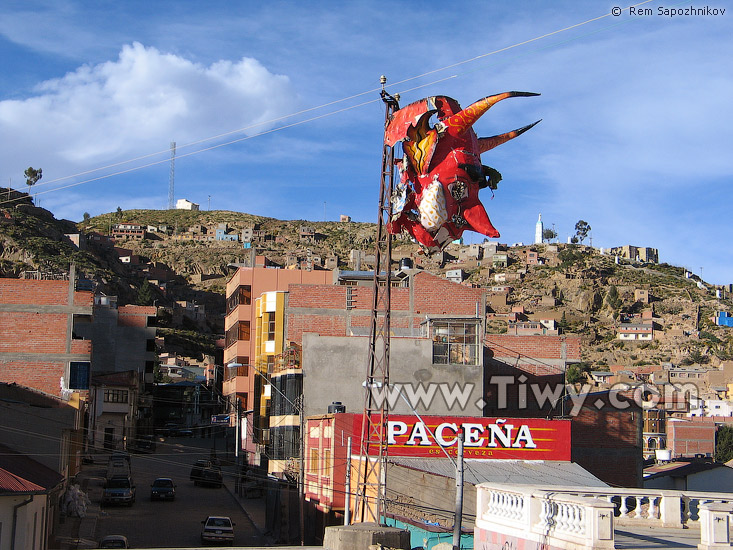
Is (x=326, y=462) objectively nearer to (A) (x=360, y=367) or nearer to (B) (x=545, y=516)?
(A) (x=360, y=367)

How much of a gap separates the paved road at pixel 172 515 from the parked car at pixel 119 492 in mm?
430

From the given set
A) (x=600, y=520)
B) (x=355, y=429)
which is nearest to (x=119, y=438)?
(x=355, y=429)

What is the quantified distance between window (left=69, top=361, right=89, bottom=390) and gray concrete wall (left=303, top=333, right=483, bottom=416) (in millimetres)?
12559

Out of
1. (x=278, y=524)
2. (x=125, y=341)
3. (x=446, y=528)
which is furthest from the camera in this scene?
(x=125, y=341)

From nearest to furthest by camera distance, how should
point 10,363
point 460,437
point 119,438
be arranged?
point 460,437 → point 10,363 → point 119,438

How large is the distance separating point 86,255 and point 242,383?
11307 cm

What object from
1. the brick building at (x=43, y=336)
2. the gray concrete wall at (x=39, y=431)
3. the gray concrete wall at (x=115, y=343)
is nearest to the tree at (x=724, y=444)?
the gray concrete wall at (x=115, y=343)

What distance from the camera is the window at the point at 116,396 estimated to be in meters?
81.2

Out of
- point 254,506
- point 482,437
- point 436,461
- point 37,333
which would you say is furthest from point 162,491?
point 482,437

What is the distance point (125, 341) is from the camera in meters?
94.9

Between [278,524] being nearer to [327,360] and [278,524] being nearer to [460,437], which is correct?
[327,360]

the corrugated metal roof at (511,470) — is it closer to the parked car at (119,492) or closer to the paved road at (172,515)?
the paved road at (172,515)

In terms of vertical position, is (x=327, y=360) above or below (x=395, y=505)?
above

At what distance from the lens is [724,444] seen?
389ft
